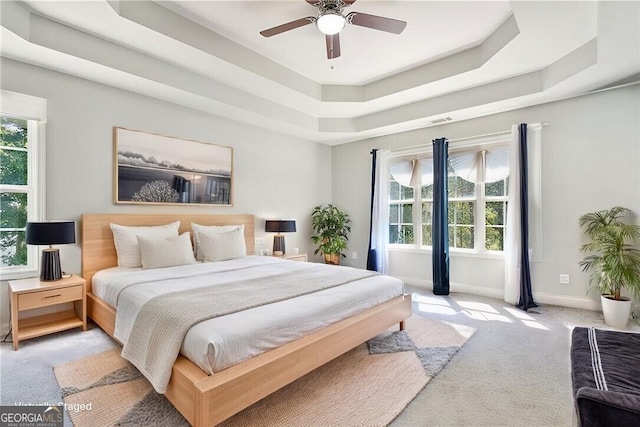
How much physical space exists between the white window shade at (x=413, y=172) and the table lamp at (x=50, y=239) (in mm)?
4492

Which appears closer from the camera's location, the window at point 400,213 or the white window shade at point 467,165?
the white window shade at point 467,165

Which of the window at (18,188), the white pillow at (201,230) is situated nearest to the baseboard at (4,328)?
the window at (18,188)

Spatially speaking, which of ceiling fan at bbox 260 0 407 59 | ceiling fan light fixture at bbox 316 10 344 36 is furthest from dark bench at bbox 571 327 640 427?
ceiling fan light fixture at bbox 316 10 344 36

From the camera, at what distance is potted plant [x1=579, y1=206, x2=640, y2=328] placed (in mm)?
3066

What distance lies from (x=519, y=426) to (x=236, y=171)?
417 centimetres

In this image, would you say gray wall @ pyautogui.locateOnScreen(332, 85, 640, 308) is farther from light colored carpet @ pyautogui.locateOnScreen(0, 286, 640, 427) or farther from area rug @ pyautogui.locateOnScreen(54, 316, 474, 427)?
area rug @ pyautogui.locateOnScreen(54, 316, 474, 427)

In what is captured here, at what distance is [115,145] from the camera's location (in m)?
3.43

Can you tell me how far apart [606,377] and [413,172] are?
162 inches

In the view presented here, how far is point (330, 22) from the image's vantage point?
2379mm

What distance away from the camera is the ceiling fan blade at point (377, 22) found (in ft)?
7.68

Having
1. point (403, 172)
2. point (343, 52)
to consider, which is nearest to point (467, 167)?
point (403, 172)

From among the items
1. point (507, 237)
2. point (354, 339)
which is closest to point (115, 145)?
point (354, 339)

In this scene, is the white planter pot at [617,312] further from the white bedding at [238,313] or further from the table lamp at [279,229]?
the table lamp at [279,229]

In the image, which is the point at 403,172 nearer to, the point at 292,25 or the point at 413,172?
the point at 413,172
